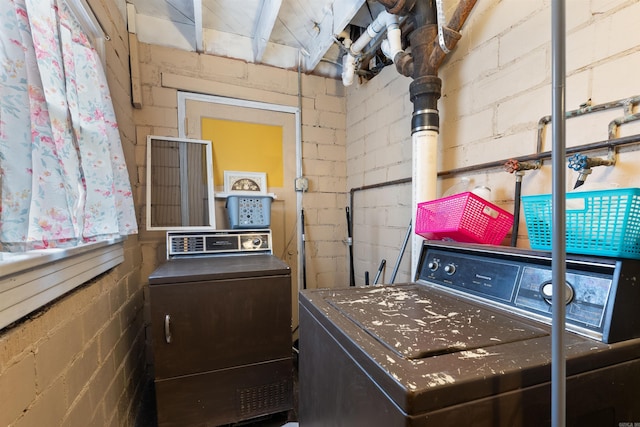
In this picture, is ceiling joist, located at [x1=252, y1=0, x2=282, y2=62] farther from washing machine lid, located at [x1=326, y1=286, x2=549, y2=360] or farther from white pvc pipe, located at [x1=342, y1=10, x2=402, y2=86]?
washing machine lid, located at [x1=326, y1=286, x2=549, y2=360]

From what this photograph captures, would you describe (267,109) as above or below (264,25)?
below

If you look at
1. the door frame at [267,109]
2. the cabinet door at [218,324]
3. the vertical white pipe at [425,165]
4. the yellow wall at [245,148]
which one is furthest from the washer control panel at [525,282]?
the yellow wall at [245,148]

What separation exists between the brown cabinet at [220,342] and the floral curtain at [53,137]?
48 cm

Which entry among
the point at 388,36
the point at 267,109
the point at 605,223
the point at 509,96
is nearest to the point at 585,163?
the point at 605,223

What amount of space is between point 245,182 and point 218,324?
123 centimetres

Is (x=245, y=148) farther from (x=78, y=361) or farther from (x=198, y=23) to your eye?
(x=78, y=361)

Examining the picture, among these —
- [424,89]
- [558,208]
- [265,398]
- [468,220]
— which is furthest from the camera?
[265,398]

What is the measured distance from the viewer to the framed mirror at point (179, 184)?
81.2 inches

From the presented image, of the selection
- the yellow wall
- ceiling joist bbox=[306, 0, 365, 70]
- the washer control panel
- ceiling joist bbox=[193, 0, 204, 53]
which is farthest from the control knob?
ceiling joist bbox=[193, 0, 204, 53]

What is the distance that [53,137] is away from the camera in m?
0.89

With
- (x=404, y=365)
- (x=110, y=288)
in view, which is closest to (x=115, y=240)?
(x=110, y=288)

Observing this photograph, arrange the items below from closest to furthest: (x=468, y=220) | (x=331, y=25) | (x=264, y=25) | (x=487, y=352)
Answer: (x=487, y=352), (x=468, y=220), (x=331, y=25), (x=264, y=25)

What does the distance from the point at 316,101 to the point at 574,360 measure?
8.34ft

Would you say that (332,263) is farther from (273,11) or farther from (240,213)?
(273,11)
